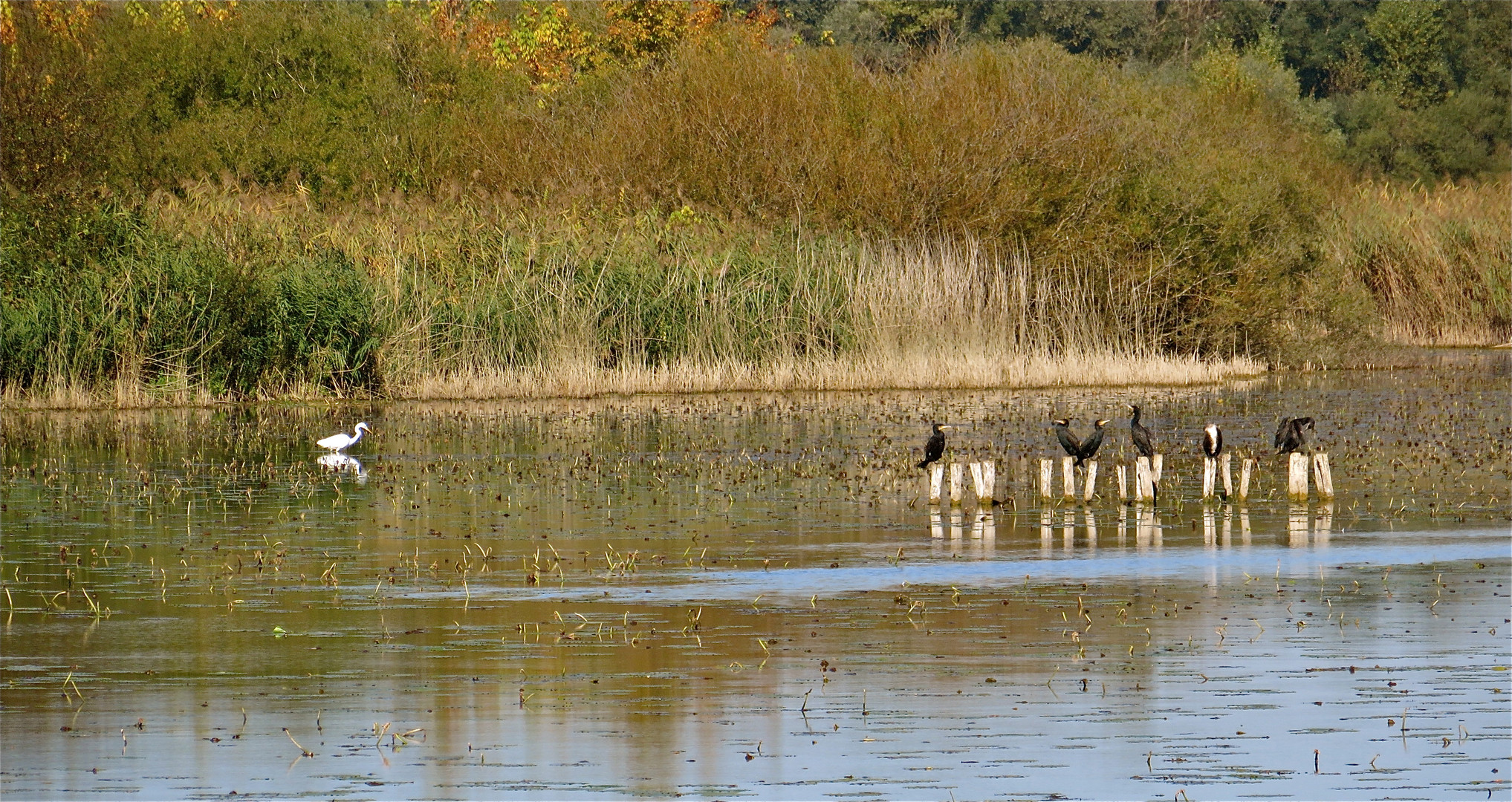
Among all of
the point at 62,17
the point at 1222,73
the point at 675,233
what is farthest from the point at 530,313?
the point at 1222,73

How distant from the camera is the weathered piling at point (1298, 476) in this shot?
15.6 meters

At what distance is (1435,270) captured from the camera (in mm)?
36844

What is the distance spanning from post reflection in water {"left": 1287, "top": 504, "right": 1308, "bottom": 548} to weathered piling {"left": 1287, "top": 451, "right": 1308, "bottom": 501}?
0.12m

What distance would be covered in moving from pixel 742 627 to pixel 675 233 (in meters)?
20.0

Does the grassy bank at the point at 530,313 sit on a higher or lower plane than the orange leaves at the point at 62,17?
lower

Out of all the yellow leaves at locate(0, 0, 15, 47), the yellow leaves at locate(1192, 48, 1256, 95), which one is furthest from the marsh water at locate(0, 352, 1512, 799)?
the yellow leaves at locate(1192, 48, 1256, 95)

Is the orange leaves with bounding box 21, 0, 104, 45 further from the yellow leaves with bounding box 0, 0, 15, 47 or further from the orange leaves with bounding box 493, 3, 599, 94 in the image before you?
the orange leaves with bounding box 493, 3, 599, 94

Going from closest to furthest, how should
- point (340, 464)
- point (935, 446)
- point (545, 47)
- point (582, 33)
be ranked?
point (935, 446), point (340, 464), point (582, 33), point (545, 47)

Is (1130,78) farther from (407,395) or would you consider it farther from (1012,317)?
(407,395)

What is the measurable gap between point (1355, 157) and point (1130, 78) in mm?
28286

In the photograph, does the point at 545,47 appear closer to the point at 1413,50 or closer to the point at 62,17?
the point at 62,17

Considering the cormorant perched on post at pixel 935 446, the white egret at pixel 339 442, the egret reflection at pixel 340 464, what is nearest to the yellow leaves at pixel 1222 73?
the white egret at pixel 339 442

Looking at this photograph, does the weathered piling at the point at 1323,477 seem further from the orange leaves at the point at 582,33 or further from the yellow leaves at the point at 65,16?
the yellow leaves at the point at 65,16

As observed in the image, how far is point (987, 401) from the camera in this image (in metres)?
25.8
